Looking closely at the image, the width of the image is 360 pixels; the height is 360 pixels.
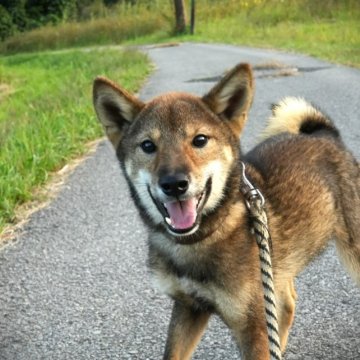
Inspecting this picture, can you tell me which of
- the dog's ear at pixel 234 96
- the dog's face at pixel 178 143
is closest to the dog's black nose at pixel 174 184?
the dog's face at pixel 178 143

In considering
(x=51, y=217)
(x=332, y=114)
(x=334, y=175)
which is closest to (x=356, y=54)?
(x=332, y=114)

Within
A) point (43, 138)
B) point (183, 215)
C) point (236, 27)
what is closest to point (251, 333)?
point (183, 215)

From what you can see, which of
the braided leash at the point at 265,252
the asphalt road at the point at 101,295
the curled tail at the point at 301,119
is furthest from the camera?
the curled tail at the point at 301,119

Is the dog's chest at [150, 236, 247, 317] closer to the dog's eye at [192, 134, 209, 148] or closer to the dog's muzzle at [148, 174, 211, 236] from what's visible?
the dog's muzzle at [148, 174, 211, 236]

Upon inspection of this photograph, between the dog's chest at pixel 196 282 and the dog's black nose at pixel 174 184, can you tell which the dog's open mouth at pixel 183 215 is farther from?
the dog's chest at pixel 196 282

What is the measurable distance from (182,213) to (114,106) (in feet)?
2.62

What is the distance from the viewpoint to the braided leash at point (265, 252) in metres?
2.72

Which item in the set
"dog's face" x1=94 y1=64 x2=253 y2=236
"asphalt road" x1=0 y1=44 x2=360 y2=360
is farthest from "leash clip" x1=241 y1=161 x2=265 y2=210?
"asphalt road" x1=0 y1=44 x2=360 y2=360

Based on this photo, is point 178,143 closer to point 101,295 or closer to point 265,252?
point 265,252

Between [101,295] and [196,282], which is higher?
[196,282]

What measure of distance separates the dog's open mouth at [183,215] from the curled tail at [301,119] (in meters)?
1.35

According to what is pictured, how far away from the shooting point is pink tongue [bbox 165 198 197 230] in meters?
2.85

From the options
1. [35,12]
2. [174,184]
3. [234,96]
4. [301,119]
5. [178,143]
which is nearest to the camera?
[174,184]

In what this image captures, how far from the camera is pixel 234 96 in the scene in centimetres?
324
